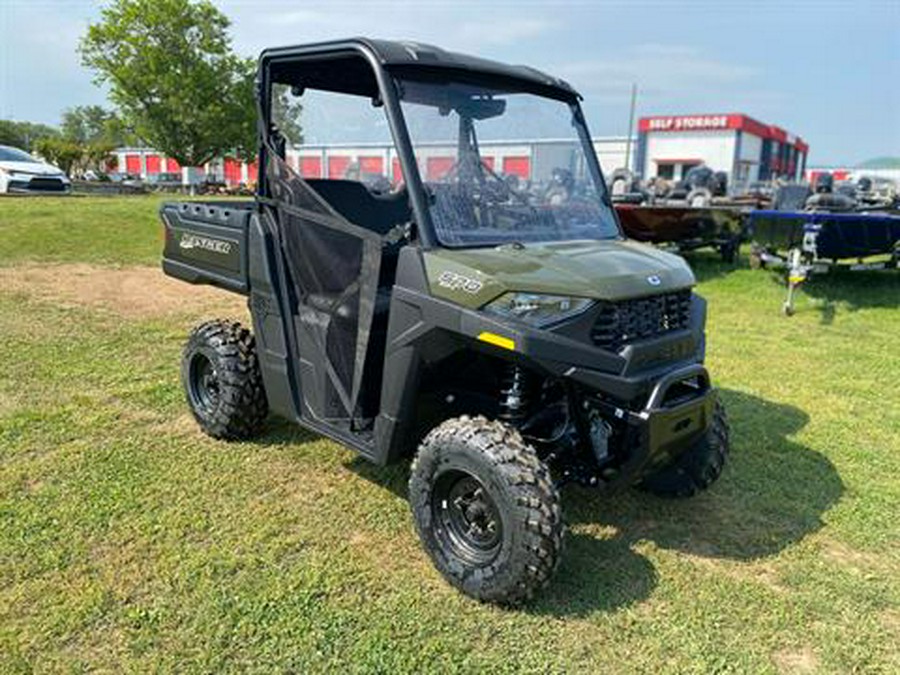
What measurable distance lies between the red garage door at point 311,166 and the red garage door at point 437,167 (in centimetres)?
91

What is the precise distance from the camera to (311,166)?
3.96 metres

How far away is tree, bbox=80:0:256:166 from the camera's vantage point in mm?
34625

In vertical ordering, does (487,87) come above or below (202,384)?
above

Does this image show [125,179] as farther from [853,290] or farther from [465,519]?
[465,519]

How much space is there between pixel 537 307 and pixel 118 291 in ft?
24.6

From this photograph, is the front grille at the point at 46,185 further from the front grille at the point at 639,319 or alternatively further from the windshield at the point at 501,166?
the front grille at the point at 639,319

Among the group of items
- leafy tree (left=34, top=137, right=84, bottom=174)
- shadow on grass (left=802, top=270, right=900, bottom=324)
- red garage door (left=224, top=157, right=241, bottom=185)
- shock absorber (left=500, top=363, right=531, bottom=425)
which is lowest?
shadow on grass (left=802, top=270, right=900, bottom=324)

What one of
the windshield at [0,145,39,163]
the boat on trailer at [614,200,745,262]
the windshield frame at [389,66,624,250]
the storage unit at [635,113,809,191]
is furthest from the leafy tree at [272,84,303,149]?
the storage unit at [635,113,809,191]

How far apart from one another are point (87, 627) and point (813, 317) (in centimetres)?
851

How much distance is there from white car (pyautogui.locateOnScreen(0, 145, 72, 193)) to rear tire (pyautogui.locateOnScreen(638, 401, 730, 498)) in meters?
17.3

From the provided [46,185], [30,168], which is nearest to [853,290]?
[46,185]

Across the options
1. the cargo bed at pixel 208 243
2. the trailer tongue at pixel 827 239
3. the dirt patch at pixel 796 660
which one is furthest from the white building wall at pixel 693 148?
the dirt patch at pixel 796 660

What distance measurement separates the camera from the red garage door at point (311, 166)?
155 inches

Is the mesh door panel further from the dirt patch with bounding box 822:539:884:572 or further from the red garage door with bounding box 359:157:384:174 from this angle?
the dirt patch with bounding box 822:539:884:572
